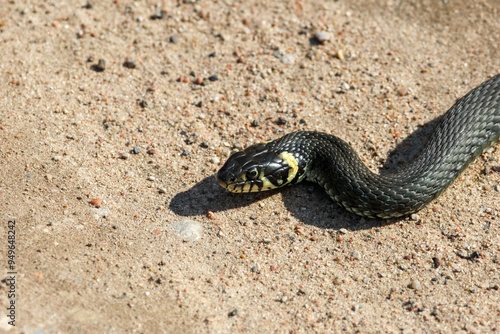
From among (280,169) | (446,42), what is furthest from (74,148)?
(446,42)

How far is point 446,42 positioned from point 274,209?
13.1 feet

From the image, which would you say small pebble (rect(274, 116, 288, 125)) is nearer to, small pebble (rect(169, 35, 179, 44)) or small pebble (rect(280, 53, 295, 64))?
small pebble (rect(280, 53, 295, 64))

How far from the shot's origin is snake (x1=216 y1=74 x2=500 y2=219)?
5102 millimetres

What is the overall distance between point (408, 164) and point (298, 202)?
1.38 meters

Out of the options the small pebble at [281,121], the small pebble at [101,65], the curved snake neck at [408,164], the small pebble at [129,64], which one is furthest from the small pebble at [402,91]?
the small pebble at [101,65]

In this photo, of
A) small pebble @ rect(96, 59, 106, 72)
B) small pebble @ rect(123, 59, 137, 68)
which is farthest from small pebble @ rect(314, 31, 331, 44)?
small pebble @ rect(96, 59, 106, 72)

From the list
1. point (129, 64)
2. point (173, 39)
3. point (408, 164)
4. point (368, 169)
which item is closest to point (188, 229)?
point (368, 169)

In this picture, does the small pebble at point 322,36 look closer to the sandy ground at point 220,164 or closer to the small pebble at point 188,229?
the sandy ground at point 220,164

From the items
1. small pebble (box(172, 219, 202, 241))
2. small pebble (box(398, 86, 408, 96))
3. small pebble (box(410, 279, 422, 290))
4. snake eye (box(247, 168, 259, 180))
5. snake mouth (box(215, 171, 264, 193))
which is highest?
small pebble (box(398, 86, 408, 96))

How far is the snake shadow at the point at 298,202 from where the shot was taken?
17.2ft

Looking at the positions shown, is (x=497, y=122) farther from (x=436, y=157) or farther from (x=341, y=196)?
(x=341, y=196)

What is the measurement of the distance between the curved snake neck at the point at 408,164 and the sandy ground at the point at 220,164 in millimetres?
232

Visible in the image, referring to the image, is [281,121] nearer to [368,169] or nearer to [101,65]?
[368,169]

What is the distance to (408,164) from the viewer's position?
5.49 m
